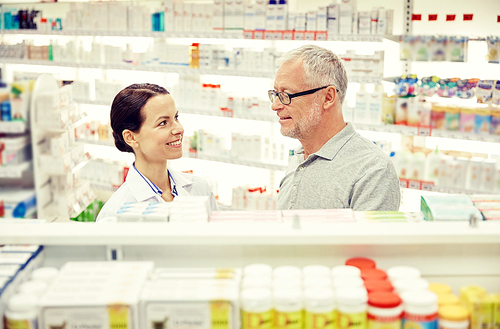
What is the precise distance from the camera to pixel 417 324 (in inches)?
45.6

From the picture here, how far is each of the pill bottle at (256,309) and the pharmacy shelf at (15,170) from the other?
911mm

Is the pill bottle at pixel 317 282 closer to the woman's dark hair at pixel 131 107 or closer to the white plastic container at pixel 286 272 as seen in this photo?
the white plastic container at pixel 286 272

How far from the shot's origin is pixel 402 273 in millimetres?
1290

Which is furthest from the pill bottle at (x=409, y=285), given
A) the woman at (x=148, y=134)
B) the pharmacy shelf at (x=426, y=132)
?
the pharmacy shelf at (x=426, y=132)

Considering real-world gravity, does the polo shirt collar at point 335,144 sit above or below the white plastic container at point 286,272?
above

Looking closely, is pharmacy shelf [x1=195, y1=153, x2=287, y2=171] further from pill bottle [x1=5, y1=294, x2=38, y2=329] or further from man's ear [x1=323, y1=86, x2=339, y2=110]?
pill bottle [x1=5, y1=294, x2=38, y2=329]

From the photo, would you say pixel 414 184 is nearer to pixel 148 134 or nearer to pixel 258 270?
pixel 148 134

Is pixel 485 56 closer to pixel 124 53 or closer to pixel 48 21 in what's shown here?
pixel 124 53

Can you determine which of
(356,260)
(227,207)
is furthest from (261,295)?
(227,207)

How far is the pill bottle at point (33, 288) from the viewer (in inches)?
47.1

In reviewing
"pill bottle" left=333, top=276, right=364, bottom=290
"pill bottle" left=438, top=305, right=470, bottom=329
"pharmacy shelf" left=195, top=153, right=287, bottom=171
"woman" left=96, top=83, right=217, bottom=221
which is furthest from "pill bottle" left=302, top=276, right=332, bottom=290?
"pharmacy shelf" left=195, top=153, right=287, bottom=171

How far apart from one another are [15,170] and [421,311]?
1.33m

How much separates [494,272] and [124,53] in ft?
16.0

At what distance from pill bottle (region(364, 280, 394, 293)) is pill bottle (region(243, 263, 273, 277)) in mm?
249
